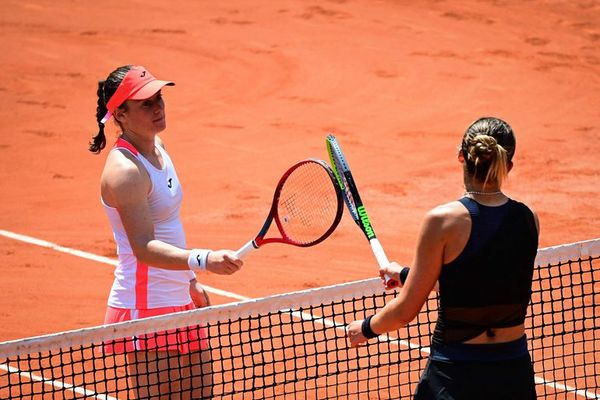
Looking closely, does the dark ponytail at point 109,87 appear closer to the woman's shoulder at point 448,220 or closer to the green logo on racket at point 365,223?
the green logo on racket at point 365,223

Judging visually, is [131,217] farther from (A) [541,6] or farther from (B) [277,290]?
(A) [541,6]

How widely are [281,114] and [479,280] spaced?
11733mm

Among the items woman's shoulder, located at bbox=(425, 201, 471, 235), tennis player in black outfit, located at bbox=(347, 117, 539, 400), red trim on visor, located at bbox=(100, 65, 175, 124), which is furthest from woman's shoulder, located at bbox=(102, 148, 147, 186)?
woman's shoulder, located at bbox=(425, 201, 471, 235)

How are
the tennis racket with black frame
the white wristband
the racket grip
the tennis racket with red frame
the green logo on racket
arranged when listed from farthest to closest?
the tennis racket with red frame
the tennis racket with black frame
the green logo on racket
the racket grip
the white wristband

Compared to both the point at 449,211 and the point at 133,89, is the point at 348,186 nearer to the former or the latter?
the point at 133,89

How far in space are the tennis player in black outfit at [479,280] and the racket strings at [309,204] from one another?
6.13 meters

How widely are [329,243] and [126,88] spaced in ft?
20.3

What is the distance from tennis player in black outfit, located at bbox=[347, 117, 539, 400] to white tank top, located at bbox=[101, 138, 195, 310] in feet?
4.58

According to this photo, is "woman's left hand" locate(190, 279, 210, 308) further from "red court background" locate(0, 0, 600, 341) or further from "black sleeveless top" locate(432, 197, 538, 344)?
"red court background" locate(0, 0, 600, 341)

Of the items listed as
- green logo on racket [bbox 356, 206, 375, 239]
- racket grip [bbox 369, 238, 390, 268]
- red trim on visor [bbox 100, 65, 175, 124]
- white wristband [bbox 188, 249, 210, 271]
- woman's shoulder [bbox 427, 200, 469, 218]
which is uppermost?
red trim on visor [bbox 100, 65, 175, 124]

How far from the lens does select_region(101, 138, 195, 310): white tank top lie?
505cm

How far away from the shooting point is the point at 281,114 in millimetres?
15617

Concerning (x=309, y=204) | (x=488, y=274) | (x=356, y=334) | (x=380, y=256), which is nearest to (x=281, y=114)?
(x=309, y=204)

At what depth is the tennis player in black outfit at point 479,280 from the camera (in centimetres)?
400
